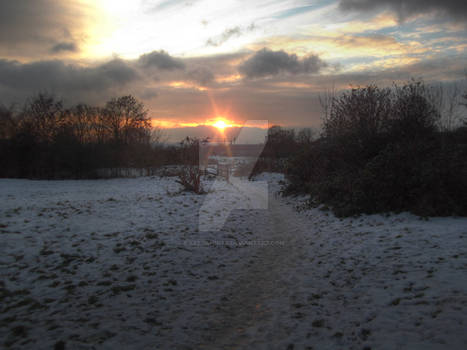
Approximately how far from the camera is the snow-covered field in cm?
359

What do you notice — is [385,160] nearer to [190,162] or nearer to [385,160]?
[385,160]

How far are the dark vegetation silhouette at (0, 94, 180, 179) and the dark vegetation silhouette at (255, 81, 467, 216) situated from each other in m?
16.3

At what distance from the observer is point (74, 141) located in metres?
25.3

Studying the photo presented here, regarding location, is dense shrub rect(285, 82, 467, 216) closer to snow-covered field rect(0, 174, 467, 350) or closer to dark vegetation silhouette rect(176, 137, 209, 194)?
snow-covered field rect(0, 174, 467, 350)

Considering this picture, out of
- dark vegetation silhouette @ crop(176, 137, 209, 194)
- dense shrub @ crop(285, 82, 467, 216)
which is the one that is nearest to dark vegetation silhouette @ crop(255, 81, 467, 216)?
dense shrub @ crop(285, 82, 467, 216)

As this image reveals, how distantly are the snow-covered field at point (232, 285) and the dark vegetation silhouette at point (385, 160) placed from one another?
849mm

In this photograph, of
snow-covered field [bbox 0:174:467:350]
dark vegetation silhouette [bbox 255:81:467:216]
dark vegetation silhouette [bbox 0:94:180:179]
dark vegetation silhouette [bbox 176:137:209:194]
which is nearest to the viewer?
snow-covered field [bbox 0:174:467:350]

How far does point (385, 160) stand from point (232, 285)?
7442 millimetres

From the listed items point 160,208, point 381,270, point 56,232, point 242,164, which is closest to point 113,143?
point 242,164

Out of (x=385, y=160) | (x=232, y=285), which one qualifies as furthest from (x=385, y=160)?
(x=232, y=285)

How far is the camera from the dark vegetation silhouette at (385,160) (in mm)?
8477

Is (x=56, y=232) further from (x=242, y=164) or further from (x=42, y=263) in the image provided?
(x=242, y=164)

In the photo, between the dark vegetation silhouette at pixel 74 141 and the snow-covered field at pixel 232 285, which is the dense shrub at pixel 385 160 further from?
the dark vegetation silhouette at pixel 74 141

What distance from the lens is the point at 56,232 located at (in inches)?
303
